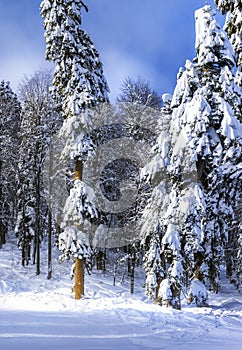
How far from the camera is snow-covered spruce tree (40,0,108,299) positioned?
15109 millimetres

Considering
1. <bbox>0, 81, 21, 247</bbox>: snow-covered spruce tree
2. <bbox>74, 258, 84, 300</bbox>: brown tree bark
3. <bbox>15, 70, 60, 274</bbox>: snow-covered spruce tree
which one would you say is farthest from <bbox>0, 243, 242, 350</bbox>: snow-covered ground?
<bbox>0, 81, 21, 247</bbox>: snow-covered spruce tree

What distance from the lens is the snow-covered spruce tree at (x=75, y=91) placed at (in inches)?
595

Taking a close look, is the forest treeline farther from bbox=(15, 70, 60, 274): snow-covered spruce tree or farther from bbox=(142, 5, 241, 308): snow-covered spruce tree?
bbox=(15, 70, 60, 274): snow-covered spruce tree

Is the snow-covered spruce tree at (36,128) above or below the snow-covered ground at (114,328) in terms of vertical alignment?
above

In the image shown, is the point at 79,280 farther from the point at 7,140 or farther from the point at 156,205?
the point at 7,140

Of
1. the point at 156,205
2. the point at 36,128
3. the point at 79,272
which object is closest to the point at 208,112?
the point at 156,205

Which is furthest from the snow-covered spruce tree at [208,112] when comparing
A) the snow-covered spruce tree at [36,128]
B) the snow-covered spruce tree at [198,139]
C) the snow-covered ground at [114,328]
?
the snow-covered spruce tree at [36,128]

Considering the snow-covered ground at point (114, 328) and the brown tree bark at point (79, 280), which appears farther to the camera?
the brown tree bark at point (79, 280)

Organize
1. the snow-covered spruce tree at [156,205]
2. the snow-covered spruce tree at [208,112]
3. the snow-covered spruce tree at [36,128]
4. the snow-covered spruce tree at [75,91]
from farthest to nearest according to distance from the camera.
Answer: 1. the snow-covered spruce tree at [36,128]
2. the snow-covered spruce tree at [75,91]
3. the snow-covered spruce tree at [156,205]
4. the snow-covered spruce tree at [208,112]

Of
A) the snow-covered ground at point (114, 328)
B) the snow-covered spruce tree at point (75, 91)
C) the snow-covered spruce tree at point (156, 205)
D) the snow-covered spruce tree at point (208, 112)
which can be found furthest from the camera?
the snow-covered spruce tree at point (75, 91)

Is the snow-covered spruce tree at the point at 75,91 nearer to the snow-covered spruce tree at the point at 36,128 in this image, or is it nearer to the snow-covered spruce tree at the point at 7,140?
the snow-covered spruce tree at the point at 36,128

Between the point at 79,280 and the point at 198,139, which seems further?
the point at 79,280

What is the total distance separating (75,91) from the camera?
1544 centimetres

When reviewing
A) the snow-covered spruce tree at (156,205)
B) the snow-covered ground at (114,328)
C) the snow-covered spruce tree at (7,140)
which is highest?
the snow-covered spruce tree at (7,140)
